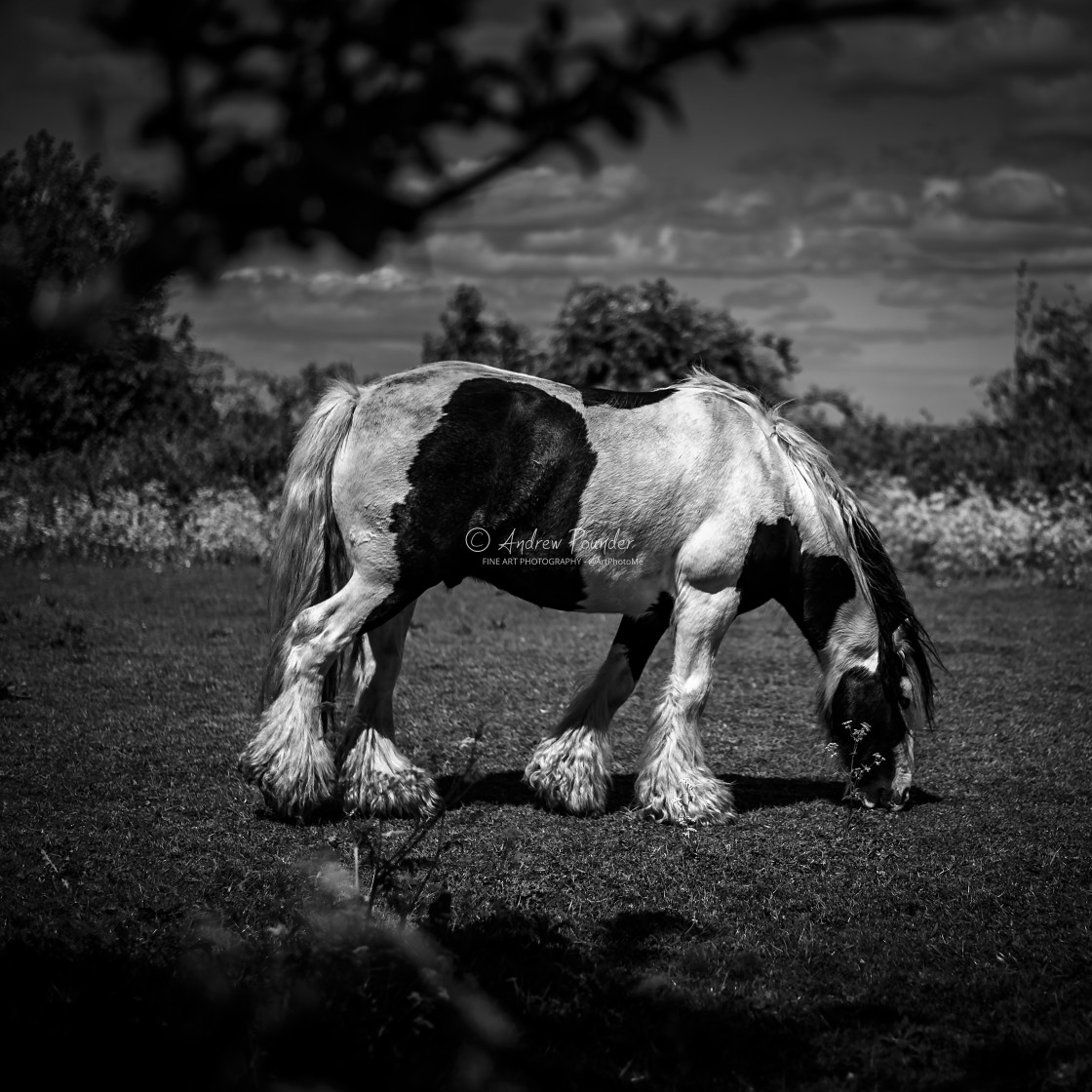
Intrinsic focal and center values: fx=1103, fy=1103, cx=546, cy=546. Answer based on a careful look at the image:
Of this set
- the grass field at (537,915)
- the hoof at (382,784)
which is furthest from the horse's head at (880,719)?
the hoof at (382,784)

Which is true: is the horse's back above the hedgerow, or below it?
above

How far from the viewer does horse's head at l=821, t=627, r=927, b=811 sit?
6051mm

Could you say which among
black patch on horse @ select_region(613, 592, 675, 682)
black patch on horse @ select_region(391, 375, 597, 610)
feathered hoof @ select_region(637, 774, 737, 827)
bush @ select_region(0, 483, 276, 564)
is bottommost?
bush @ select_region(0, 483, 276, 564)

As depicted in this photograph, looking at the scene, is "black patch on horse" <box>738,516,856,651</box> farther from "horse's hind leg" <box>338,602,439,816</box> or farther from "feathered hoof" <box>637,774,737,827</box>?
"horse's hind leg" <box>338,602,439,816</box>

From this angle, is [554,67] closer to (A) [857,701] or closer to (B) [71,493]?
(A) [857,701]

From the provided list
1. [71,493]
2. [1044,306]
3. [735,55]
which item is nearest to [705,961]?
[735,55]

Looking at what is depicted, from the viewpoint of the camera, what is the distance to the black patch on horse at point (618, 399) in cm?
583

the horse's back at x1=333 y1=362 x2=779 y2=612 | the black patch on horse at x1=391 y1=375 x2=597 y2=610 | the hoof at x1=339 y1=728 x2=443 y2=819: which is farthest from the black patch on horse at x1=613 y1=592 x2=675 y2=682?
the hoof at x1=339 y1=728 x2=443 y2=819

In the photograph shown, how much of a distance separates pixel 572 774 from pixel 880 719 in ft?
5.64

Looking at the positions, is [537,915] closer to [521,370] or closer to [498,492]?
[498,492]

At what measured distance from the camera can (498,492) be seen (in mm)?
5527

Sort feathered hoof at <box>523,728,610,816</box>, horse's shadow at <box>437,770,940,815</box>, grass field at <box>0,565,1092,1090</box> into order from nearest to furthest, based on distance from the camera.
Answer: grass field at <box>0,565,1092,1090</box> < feathered hoof at <box>523,728,610,816</box> < horse's shadow at <box>437,770,940,815</box>

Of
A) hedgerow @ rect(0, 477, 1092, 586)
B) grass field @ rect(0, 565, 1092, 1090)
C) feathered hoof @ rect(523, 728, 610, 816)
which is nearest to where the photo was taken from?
grass field @ rect(0, 565, 1092, 1090)

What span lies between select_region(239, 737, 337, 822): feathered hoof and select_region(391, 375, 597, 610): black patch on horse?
974 mm
